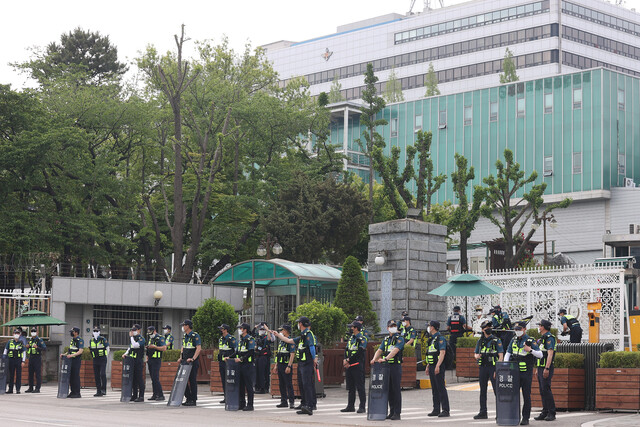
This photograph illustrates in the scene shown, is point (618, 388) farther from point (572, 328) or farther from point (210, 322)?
point (210, 322)

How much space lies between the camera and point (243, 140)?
47375mm

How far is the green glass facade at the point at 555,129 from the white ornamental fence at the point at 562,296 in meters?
30.8

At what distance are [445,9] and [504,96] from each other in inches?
1222

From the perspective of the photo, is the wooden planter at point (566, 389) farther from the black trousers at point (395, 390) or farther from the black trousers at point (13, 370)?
the black trousers at point (13, 370)

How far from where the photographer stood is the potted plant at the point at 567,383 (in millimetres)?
17953

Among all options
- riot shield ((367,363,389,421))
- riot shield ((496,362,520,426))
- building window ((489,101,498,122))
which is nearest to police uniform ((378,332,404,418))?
riot shield ((367,363,389,421))

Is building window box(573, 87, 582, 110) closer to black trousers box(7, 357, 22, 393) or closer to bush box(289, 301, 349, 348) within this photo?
bush box(289, 301, 349, 348)

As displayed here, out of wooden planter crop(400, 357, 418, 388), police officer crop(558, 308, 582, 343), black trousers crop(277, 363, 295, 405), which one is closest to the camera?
black trousers crop(277, 363, 295, 405)

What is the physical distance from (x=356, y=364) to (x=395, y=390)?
148cm

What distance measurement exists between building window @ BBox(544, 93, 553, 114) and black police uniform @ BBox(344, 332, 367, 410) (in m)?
47.6

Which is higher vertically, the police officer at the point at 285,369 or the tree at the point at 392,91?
the tree at the point at 392,91

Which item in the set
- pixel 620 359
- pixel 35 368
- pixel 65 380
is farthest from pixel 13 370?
pixel 620 359

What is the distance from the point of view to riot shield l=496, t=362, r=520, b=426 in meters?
15.8

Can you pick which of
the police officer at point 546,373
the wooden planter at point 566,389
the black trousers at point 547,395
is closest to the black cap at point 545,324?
the police officer at point 546,373
